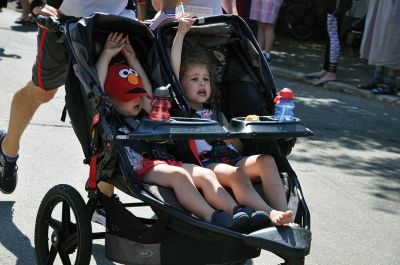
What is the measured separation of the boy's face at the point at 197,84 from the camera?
14.8 feet

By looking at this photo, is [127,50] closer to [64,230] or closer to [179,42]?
[179,42]

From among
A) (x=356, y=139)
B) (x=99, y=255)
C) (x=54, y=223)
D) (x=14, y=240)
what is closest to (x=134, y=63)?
(x=54, y=223)

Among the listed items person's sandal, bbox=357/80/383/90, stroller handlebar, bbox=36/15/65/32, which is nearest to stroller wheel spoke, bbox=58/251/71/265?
stroller handlebar, bbox=36/15/65/32

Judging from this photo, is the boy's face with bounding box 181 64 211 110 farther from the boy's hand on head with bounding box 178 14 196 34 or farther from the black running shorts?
the black running shorts

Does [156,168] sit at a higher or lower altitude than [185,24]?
lower

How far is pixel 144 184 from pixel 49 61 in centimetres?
133

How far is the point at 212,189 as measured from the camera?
379 cm

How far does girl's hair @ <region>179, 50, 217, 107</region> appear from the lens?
457 cm

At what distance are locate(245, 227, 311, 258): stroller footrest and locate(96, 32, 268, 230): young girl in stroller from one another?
0.30 ft

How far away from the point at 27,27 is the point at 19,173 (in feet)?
27.0

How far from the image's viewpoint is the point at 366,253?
4977 mm

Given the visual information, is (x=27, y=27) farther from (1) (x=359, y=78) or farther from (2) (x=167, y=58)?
(2) (x=167, y=58)

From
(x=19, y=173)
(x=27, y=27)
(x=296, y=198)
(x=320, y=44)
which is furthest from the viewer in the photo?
(x=320, y=44)

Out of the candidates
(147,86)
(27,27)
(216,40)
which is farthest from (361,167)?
(27,27)
